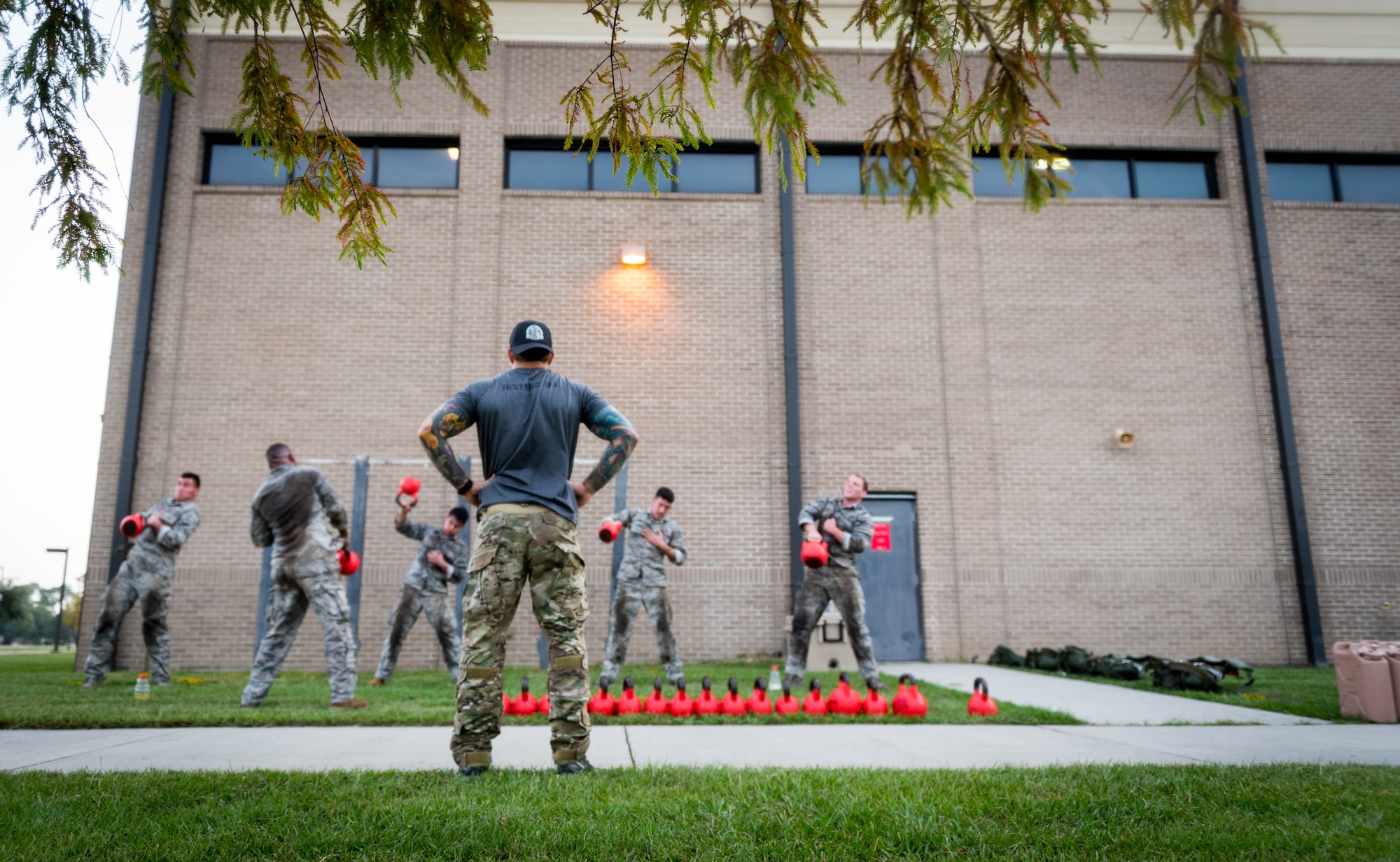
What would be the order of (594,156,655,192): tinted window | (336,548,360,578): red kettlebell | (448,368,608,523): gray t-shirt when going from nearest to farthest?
(448,368,608,523): gray t-shirt
(336,548,360,578): red kettlebell
(594,156,655,192): tinted window

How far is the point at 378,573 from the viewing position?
1305cm

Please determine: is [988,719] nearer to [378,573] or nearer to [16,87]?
[16,87]

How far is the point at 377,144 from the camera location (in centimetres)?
1473

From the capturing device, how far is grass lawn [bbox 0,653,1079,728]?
19.8ft

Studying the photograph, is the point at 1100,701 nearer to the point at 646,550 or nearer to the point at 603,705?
the point at 646,550

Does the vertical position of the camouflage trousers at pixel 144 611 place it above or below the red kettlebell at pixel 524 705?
above

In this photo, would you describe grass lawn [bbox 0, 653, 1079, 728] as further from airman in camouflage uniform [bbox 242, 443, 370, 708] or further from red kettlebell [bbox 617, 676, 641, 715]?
airman in camouflage uniform [bbox 242, 443, 370, 708]

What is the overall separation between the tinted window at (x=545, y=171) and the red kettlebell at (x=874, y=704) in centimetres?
1060

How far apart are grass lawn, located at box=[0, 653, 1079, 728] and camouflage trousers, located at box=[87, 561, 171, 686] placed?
34cm

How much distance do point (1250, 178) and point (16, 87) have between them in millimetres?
17128

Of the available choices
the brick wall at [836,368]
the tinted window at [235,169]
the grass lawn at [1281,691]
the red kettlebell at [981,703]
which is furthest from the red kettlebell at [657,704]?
the tinted window at [235,169]

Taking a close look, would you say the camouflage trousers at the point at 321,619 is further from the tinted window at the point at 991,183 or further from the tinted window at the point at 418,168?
the tinted window at the point at 991,183

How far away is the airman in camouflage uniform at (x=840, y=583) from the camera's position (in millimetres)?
8305

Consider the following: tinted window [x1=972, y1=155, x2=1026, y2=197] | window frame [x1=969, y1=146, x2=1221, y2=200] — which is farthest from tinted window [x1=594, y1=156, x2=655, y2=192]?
window frame [x1=969, y1=146, x2=1221, y2=200]
